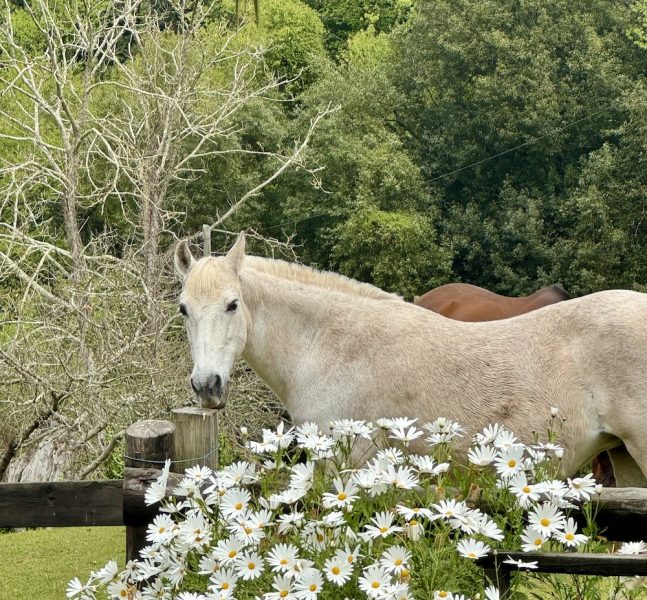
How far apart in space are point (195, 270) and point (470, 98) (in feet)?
115

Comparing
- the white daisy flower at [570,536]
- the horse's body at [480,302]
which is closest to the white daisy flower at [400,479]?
the white daisy flower at [570,536]

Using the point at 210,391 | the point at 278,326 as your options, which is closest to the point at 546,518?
the point at 210,391

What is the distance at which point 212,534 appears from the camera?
3406 mm

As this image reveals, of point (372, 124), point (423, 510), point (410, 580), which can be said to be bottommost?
point (410, 580)

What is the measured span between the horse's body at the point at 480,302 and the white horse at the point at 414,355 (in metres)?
4.52

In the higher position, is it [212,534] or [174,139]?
[174,139]

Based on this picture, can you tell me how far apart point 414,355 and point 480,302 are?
5.46m

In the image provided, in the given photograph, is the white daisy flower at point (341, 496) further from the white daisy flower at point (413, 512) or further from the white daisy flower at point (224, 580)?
the white daisy flower at point (224, 580)

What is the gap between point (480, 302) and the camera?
10414 mm

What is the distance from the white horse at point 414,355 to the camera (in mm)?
4812

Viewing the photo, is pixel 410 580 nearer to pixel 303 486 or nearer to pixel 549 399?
pixel 303 486

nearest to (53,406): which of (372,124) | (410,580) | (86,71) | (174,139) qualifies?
(174,139)

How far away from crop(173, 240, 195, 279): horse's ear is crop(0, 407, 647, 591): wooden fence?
114 centimetres

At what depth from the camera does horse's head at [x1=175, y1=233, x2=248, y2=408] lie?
4.87 metres
